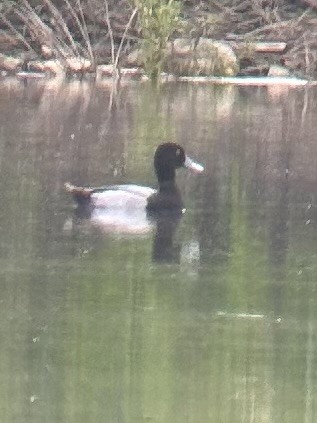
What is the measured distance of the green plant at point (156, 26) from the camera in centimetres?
1852

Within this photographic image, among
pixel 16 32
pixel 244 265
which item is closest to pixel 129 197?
pixel 244 265

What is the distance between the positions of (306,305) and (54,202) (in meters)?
3.24

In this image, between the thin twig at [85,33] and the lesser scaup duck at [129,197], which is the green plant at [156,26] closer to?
the thin twig at [85,33]

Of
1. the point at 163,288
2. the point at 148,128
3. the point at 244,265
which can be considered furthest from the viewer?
the point at 148,128

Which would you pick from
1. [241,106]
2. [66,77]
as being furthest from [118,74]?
[241,106]

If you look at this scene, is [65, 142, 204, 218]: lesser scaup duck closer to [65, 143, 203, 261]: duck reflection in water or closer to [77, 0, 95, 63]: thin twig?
[65, 143, 203, 261]: duck reflection in water

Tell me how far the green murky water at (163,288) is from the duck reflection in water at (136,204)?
0.12 m

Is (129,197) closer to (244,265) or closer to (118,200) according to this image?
(118,200)

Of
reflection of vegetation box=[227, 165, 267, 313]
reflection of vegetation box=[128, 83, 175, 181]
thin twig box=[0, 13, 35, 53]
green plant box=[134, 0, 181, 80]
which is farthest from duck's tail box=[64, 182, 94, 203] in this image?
thin twig box=[0, 13, 35, 53]

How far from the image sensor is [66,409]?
5133mm

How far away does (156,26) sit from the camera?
1864 centimetres

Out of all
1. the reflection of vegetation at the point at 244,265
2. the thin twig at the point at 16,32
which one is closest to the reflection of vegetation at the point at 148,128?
the reflection of vegetation at the point at 244,265

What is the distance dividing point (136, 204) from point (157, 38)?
31.0 ft

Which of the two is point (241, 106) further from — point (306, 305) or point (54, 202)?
point (306, 305)
